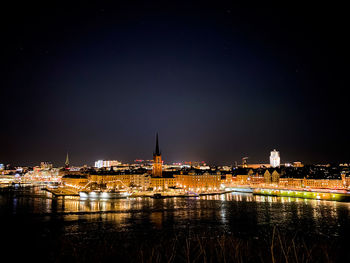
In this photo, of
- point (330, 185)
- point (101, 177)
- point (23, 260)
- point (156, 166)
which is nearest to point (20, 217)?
→ point (23, 260)

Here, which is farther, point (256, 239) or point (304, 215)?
point (304, 215)

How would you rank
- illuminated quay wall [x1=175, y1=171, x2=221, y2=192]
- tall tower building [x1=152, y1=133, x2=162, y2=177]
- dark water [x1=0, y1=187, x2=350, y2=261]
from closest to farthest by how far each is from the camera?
dark water [x1=0, y1=187, x2=350, y2=261]
illuminated quay wall [x1=175, y1=171, x2=221, y2=192]
tall tower building [x1=152, y1=133, x2=162, y2=177]

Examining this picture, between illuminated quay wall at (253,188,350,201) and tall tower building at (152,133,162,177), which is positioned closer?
illuminated quay wall at (253,188,350,201)

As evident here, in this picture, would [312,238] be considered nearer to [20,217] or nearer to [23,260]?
[23,260]

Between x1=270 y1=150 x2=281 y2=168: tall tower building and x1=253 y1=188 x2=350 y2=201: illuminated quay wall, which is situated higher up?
x1=270 y1=150 x2=281 y2=168: tall tower building

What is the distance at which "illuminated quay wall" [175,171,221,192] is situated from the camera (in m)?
47.9

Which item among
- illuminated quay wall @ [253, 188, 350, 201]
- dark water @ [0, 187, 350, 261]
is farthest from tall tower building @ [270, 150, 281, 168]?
dark water @ [0, 187, 350, 261]

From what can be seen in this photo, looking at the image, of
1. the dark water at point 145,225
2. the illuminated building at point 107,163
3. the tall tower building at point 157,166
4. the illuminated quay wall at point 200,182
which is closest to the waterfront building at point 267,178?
the illuminated quay wall at point 200,182

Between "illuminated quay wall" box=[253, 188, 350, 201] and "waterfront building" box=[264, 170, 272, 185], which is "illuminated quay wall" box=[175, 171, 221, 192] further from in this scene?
"waterfront building" box=[264, 170, 272, 185]

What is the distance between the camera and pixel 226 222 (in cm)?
1969

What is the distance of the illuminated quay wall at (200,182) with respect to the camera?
47875 millimetres

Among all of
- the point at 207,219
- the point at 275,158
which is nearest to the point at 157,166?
the point at 207,219

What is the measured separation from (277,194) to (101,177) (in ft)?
98.6

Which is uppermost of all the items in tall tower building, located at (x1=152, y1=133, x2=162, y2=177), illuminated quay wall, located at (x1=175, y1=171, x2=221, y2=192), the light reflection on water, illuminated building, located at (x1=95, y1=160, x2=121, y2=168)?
illuminated building, located at (x1=95, y1=160, x2=121, y2=168)
